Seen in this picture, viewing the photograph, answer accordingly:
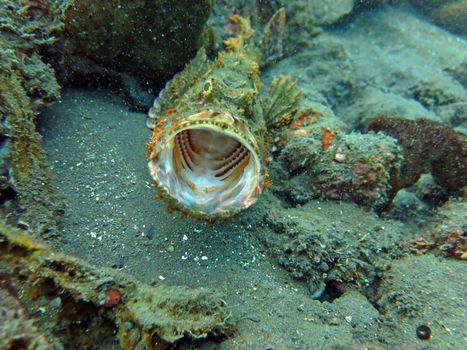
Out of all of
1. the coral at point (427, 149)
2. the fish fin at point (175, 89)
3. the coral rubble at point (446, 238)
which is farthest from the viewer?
the coral at point (427, 149)

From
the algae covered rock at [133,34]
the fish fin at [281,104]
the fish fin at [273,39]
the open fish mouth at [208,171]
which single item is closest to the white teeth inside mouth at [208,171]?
the open fish mouth at [208,171]

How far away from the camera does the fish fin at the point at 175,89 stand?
14.3 feet

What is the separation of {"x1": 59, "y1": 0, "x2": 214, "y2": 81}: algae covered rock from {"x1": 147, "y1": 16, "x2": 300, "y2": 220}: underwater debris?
2.42 ft

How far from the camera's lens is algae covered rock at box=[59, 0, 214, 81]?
412cm

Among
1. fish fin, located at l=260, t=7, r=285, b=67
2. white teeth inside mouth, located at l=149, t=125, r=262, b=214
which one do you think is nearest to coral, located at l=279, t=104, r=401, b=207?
white teeth inside mouth, located at l=149, t=125, r=262, b=214

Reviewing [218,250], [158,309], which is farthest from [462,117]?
[158,309]

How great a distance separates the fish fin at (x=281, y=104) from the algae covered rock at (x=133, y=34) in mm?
1524

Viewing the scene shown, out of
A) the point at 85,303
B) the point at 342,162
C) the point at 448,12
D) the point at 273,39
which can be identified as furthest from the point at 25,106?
the point at 448,12

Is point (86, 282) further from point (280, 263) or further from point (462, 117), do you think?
point (462, 117)

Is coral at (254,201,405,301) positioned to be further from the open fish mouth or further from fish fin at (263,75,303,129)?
fish fin at (263,75,303,129)

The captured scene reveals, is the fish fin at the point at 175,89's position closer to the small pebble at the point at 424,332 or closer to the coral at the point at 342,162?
the coral at the point at 342,162

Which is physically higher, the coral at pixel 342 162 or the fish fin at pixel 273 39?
the fish fin at pixel 273 39

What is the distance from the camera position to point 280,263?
3619 mm

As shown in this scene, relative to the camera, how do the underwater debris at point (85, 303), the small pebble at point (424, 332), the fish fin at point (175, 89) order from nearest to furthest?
1. the underwater debris at point (85, 303)
2. the small pebble at point (424, 332)
3. the fish fin at point (175, 89)
